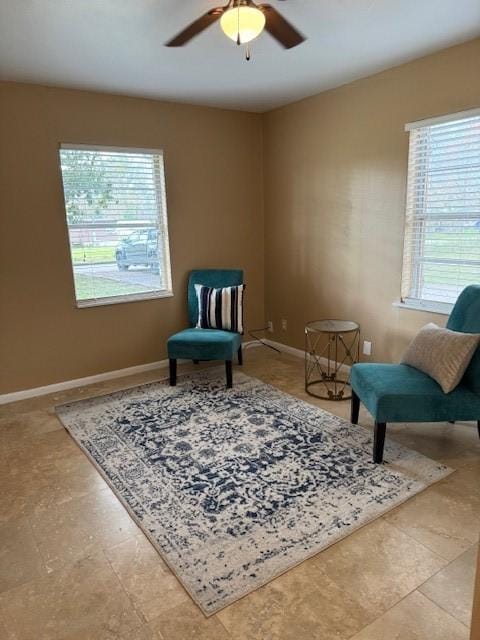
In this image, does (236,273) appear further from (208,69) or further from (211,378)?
(208,69)

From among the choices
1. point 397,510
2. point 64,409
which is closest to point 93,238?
point 64,409

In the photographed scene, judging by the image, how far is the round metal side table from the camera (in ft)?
11.7

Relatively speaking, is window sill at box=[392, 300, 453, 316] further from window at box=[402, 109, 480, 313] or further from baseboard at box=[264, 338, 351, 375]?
baseboard at box=[264, 338, 351, 375]

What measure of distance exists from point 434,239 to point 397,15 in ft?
4.93

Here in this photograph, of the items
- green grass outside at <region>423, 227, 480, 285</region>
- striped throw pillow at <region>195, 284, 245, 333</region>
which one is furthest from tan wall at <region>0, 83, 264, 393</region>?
green grass outside at <region>423, 227, 480, 285</region>

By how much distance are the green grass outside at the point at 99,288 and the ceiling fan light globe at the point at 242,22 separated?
253 cm

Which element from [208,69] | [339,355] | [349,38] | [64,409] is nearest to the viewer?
[349,38]

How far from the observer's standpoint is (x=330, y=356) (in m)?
4.24

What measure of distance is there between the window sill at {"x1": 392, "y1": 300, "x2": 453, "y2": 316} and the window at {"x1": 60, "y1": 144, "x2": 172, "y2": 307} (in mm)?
2204

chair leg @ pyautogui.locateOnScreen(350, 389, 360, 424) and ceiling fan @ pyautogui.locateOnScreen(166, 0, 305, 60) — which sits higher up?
ceiling fan @ pyautogui.locateOnScreen(166, 0, 305, 60)

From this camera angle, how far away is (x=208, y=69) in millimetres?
3230

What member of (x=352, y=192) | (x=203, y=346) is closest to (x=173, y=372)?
(x=203, y=346)

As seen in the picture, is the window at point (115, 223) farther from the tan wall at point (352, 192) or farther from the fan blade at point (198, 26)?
the fan blade at point (198, 26)

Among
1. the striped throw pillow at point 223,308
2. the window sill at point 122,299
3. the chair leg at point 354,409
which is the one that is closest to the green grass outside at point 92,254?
the window sill at point 122,299
